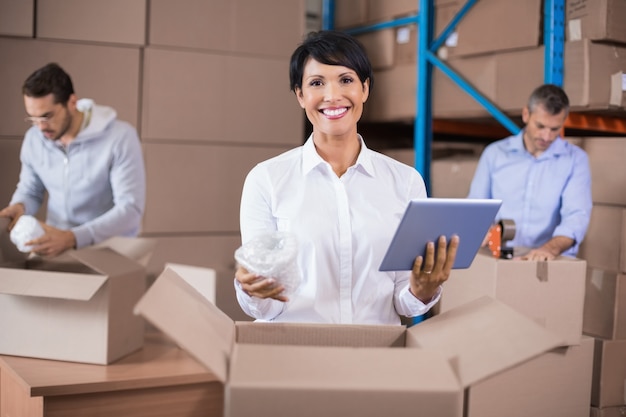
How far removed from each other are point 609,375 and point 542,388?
69cm

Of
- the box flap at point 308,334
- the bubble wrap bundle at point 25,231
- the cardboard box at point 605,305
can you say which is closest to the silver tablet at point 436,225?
the box flap at point 308,334

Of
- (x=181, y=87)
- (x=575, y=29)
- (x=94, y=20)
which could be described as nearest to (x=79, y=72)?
(x=94, y=20)

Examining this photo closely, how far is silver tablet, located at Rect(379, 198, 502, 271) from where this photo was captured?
1090mm

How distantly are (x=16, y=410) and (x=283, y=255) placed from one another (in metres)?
1.20

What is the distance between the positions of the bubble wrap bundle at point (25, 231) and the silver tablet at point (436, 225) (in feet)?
4.23

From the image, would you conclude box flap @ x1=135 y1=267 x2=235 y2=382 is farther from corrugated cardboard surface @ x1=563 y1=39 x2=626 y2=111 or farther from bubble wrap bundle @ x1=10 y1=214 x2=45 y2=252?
corrugated cardboard surface @ x1=563 y1=39 x2=626 y2=111

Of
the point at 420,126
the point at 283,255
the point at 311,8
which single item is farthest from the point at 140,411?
the point at 311,8

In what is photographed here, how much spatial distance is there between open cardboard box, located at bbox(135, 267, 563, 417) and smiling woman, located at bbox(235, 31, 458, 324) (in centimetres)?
27

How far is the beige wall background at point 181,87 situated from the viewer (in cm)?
312

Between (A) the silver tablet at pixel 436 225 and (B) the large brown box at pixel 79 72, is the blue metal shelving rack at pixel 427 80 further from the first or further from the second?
(A) the silver tablet at pixel 436 225

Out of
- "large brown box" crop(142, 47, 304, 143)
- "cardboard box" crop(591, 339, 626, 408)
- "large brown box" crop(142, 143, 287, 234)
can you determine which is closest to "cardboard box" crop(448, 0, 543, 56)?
"large brown box" crop(142, 47, 304, 143)

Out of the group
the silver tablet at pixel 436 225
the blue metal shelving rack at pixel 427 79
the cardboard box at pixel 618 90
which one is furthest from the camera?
the blue metal shelving rack at pixel 427 79

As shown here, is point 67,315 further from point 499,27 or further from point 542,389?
point 499,27

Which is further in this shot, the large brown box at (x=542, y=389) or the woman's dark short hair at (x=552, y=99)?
the woman's dark short hair at (x=552, y=99)
